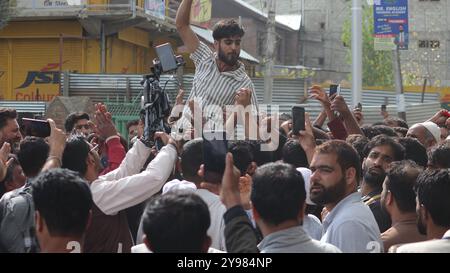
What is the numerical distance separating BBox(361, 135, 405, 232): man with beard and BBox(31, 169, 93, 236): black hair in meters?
2.43

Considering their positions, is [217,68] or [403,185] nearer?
[403,185]

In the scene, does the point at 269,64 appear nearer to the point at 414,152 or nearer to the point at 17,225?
the point at 414,152

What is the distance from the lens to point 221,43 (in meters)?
6.68

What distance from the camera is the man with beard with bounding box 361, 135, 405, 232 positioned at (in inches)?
229

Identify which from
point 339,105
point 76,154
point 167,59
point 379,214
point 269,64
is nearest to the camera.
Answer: point 76,154

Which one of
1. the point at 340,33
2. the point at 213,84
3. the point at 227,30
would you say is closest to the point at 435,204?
the point at 227,30

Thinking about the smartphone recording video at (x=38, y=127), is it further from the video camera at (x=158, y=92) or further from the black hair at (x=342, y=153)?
the black hair at (x=342, y=153)

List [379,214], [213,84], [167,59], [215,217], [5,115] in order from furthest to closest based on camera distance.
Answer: [5,115]
[213,84]
[167,59]
[379,214]
[215,217]

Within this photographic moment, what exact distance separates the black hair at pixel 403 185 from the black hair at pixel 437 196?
1.40 feet

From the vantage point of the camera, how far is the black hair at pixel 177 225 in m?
3.31

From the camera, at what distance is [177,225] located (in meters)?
3.31

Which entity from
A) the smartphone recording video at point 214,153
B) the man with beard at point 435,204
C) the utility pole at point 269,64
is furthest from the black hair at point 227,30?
the utility pole at point 269,64

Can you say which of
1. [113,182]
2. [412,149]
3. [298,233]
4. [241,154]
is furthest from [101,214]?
[412,149]

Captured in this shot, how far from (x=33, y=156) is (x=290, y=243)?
8.24ft
